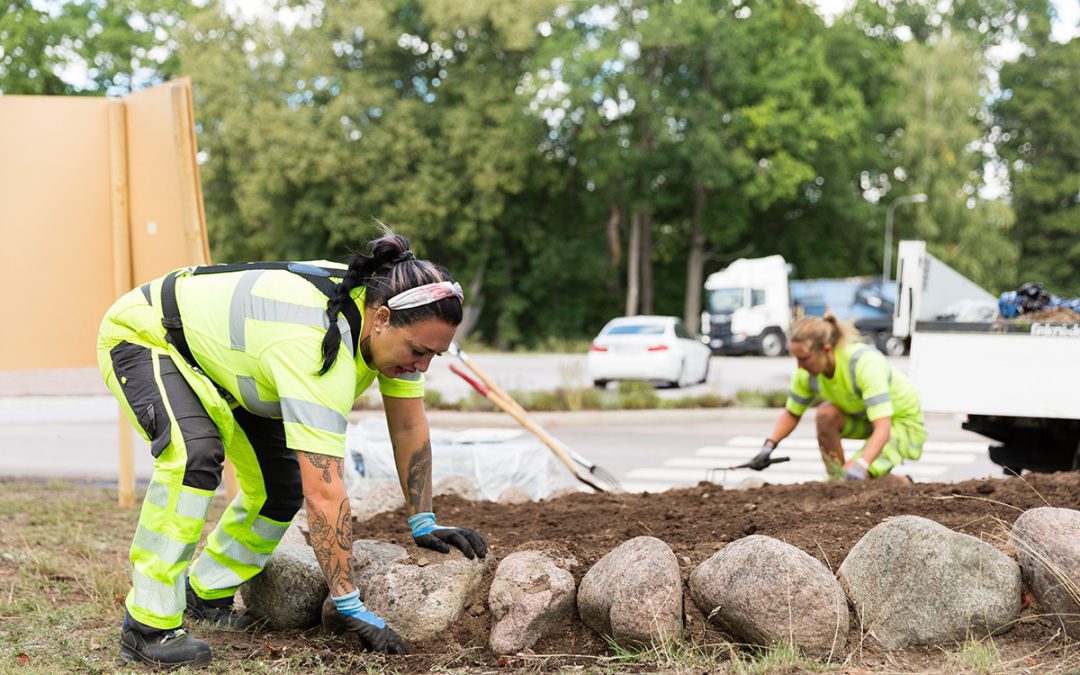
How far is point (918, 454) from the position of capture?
6.55 metres

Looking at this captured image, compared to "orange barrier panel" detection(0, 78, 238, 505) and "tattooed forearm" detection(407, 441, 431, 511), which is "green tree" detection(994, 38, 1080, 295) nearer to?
"orange barrier panel" detection(0, 78, 238, 505)

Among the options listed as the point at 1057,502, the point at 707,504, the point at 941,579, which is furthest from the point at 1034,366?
the point at 941,579

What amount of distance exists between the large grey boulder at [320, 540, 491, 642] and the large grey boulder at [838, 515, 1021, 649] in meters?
1.37

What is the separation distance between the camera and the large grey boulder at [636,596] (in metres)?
3.47

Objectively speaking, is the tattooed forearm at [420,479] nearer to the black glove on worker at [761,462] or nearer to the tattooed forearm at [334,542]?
the tattooed forearm at [334,542]

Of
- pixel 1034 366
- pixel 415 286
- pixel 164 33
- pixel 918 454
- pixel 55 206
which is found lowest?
pixel 918 454

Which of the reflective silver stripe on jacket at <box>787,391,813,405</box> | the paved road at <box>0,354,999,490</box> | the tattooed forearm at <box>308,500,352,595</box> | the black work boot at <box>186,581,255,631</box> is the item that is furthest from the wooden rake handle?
the tattooed forearm at <box>308,500,352,595</box>

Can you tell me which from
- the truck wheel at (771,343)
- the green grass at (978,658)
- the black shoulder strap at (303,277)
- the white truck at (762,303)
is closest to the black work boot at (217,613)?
the black shoulder strap at (303,277)

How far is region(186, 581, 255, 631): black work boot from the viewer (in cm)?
401

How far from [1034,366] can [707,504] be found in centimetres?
254

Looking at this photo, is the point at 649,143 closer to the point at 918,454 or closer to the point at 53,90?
the point at 53,90

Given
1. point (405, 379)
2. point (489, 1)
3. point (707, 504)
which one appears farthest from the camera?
point (489, 1)

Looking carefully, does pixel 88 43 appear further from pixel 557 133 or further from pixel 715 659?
pixel 715 659

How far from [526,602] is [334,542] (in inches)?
29.3
